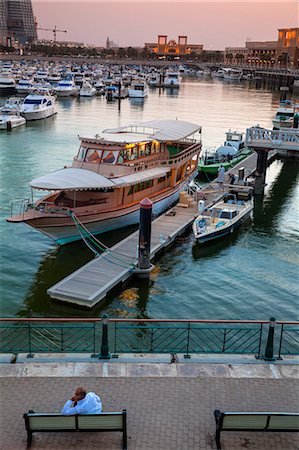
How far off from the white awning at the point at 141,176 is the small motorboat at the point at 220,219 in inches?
126

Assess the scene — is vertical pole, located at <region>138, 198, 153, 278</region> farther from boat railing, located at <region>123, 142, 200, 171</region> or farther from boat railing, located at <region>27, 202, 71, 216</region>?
boat railing, located at <region>123, 142, 200, 171</region>

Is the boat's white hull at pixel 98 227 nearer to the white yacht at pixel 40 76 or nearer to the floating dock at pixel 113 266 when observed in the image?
the floating dock at pixel 113 266

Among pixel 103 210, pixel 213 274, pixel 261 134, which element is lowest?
pixel 213 274

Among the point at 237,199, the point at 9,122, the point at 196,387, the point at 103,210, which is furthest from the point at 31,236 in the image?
the point at 9,122

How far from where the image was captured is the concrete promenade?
9.70 meters

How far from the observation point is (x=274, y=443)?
977 cm

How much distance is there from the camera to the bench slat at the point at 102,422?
374 inches

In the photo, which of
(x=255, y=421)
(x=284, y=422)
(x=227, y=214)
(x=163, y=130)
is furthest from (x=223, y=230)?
(x=255, y=421)

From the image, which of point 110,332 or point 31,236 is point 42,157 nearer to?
point 31,236

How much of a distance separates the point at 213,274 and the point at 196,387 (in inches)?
521

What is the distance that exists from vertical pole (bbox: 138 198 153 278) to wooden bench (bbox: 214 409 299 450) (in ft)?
42.0

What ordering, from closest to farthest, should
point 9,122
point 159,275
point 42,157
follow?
1. point 159,275
2. point 42,157
3. point 9,122

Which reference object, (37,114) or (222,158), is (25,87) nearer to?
(37,114)

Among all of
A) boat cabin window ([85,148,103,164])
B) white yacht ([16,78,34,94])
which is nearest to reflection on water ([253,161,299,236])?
boat cabin window ([85,148,103,164])
